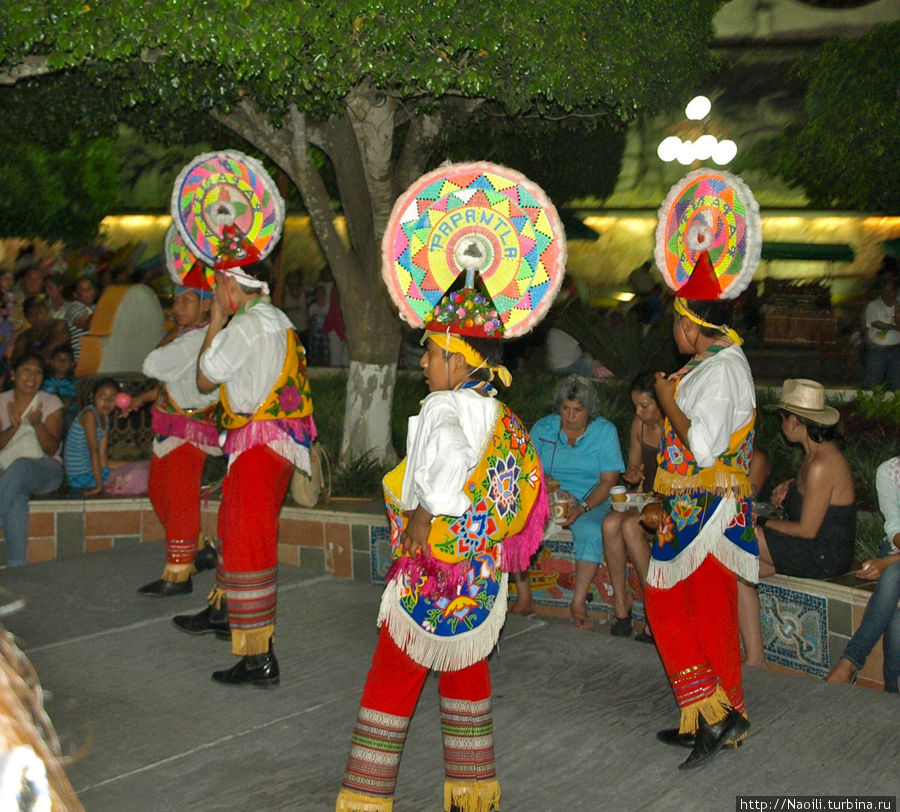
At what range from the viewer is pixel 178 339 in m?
6.07

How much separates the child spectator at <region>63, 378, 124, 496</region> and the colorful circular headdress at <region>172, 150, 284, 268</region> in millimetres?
2872

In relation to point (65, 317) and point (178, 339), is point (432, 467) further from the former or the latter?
point (65, 317)

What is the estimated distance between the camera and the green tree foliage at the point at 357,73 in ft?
18.1

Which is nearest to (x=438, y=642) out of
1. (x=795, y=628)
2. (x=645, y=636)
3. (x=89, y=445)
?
(x=795, y=628)

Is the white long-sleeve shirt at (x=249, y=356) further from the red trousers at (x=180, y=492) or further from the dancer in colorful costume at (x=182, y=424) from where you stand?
the red trousers at (x=180, y=492)

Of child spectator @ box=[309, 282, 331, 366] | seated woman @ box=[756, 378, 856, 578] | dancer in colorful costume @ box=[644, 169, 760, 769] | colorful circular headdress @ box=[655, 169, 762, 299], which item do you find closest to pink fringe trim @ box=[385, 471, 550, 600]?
dancer in colorful costume @ box=[644, 169, 760, 769]

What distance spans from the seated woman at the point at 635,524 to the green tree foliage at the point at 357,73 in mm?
1726

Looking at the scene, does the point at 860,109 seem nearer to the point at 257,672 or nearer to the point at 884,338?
the point at 884,338

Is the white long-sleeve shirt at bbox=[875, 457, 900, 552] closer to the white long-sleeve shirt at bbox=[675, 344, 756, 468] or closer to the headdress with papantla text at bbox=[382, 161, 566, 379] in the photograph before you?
the white long-sleeve shirt at bbox=[675, 344, 756, 468]

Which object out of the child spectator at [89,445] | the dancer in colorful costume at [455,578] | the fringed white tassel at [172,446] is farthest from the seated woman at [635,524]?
the child spectator at [89,445]

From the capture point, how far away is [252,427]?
5.13 metres

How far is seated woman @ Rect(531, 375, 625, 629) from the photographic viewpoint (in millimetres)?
6594

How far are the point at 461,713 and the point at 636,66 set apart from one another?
418 cm

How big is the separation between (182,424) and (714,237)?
10.2 feet
